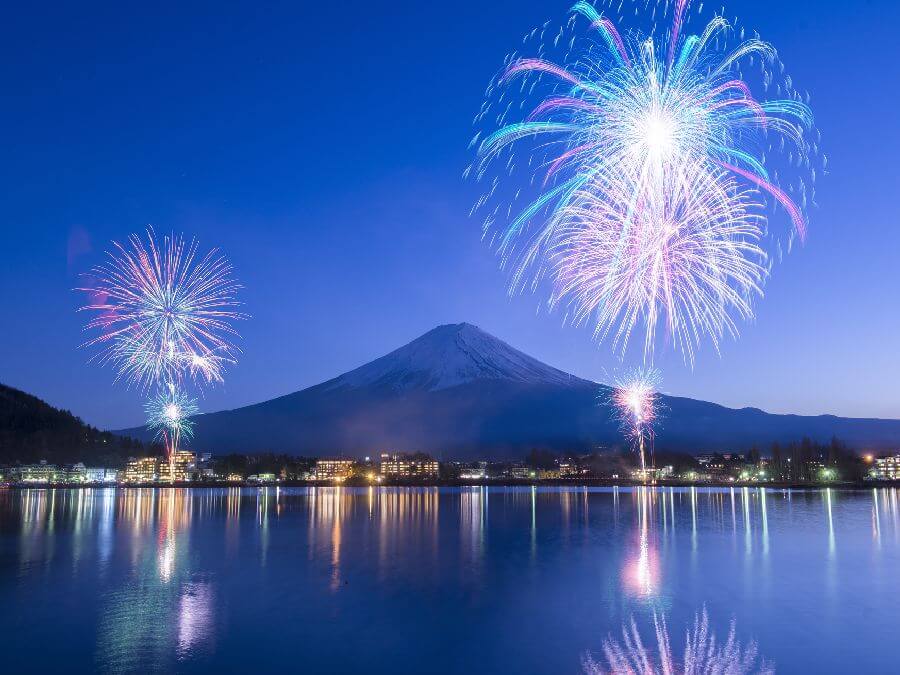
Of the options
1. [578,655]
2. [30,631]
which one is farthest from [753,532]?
[30,631]

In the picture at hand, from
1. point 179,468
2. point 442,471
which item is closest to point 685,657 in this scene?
point 442,471

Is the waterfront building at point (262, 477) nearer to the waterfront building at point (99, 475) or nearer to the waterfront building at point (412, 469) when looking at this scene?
the waterfront building at point (412, 469)

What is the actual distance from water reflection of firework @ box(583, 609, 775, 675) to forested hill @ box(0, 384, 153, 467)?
6095 inches

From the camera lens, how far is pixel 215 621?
1554cm

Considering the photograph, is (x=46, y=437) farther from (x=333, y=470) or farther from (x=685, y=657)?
(x=685, y=657)

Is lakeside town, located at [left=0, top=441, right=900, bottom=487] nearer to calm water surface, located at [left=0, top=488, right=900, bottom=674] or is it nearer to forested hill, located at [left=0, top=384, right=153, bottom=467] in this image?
forested hill, located at [left=0, top=384, right=153, bottom=467]

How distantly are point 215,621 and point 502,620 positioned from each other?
19.3 feet

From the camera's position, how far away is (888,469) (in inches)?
5507

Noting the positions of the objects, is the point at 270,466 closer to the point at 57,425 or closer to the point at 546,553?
the point at 57,425

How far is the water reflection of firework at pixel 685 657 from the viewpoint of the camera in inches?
473

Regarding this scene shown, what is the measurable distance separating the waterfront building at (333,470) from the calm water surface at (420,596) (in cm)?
14412

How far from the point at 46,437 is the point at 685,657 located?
546 ft

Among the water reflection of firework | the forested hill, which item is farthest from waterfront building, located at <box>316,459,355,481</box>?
the water reflection of firework

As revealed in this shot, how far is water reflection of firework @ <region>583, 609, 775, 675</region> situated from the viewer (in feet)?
39.4
